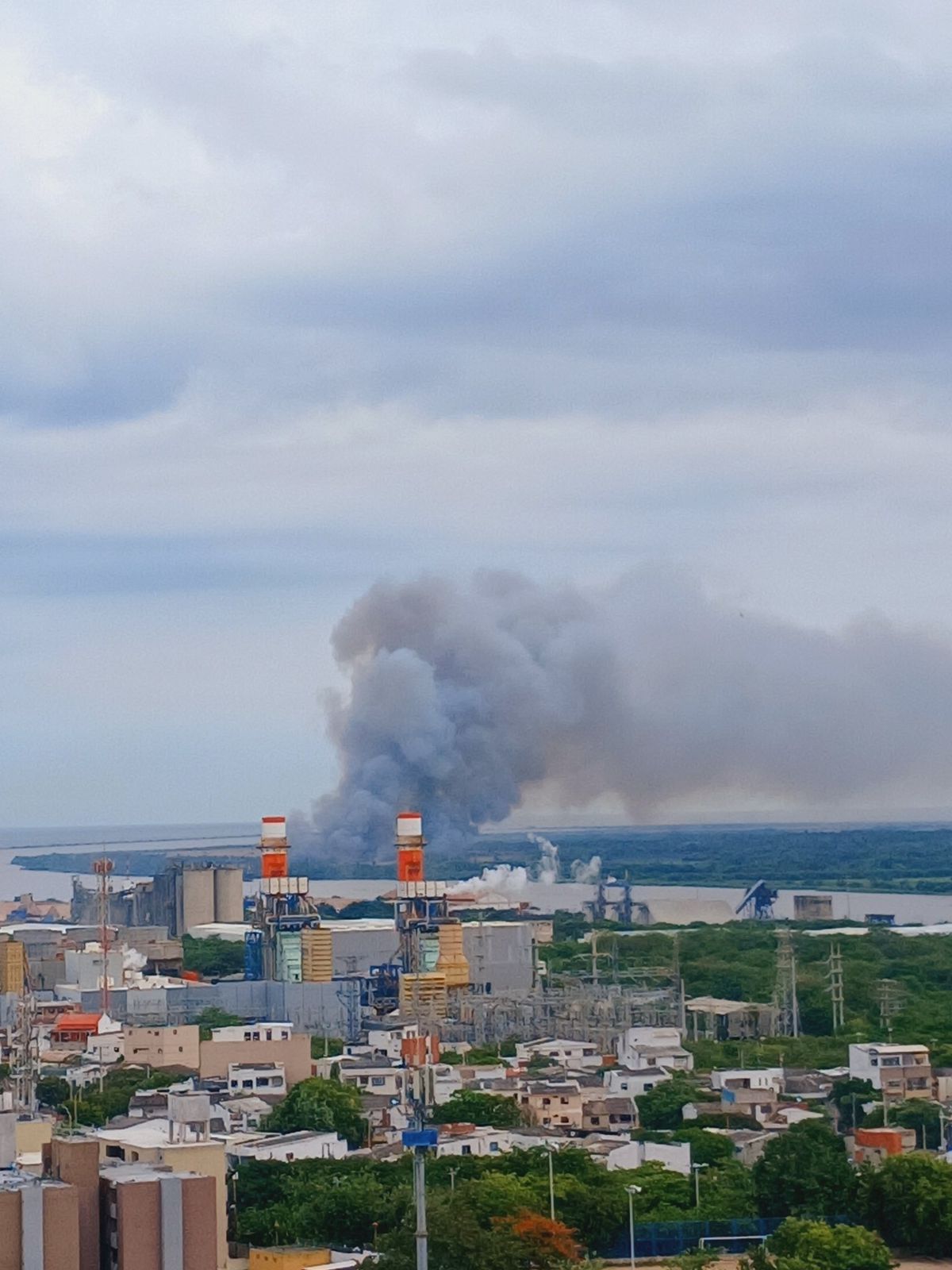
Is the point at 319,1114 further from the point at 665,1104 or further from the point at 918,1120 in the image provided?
the point at 918,1120

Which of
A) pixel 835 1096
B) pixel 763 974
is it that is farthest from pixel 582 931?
pixel 835 1096

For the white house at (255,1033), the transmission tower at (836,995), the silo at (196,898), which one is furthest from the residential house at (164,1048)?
the silo at (196,898)

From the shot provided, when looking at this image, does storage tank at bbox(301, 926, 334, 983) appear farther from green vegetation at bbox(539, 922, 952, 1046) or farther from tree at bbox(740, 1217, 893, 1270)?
tree at bbox(740, 1217, 893, 1270)

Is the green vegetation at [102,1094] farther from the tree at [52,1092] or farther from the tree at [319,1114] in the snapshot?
the tree at [319,1114]

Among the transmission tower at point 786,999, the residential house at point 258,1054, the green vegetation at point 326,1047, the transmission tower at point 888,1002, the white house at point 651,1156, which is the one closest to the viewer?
the white house at point 651,1156

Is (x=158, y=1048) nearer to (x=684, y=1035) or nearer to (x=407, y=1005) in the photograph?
(x=407, y=1005)

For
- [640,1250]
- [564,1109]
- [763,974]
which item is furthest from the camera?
[763,974]
